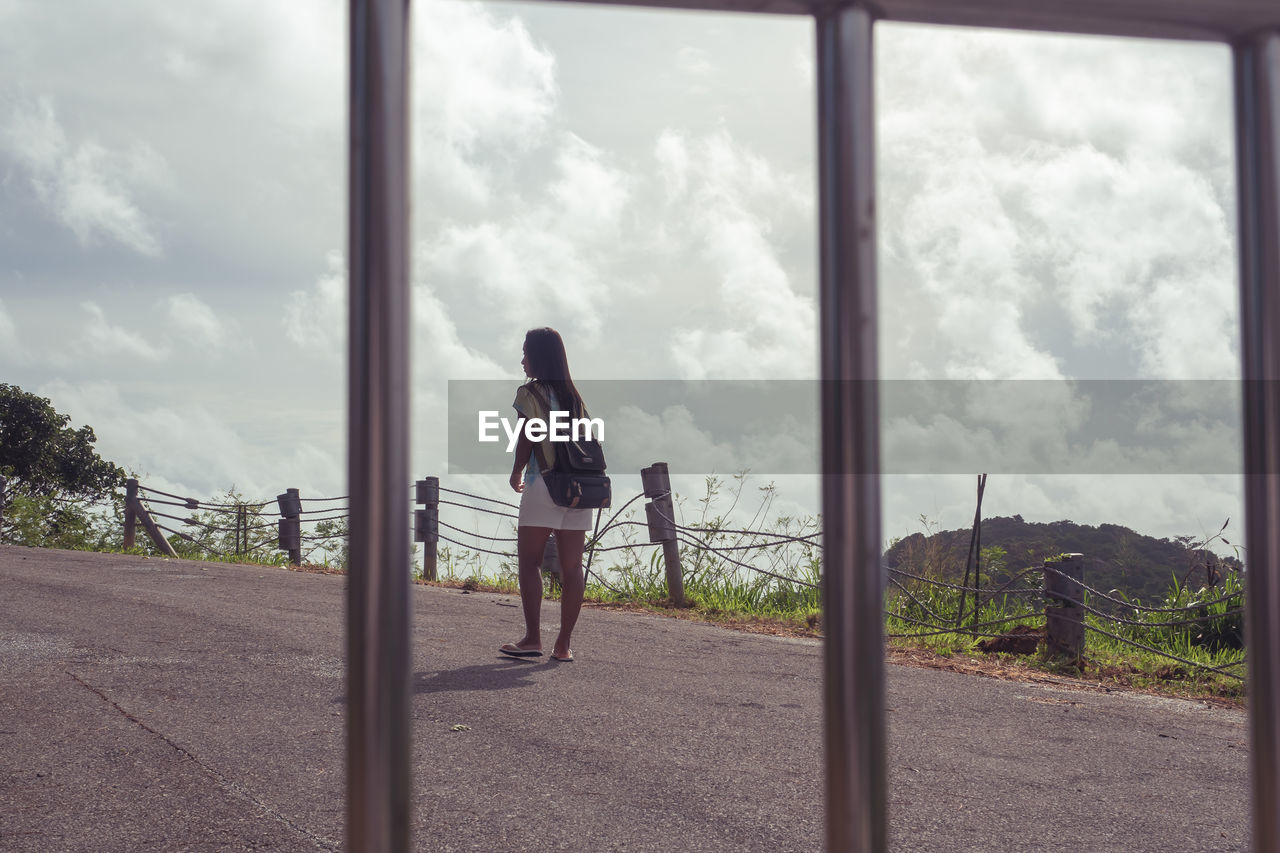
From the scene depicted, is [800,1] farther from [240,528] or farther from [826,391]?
[240,528]

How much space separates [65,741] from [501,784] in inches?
61.3

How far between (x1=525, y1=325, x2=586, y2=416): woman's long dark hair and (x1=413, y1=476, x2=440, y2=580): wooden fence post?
23.1 ft

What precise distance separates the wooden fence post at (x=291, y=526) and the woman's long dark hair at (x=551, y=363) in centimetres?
916

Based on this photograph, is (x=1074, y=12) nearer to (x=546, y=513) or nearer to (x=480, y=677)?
(x=480, y=677)

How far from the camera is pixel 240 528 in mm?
13984

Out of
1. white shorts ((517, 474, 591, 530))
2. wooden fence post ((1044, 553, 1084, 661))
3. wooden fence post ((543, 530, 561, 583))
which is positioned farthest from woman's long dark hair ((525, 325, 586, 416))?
wooden fence post ((543, 530, 561, 583))

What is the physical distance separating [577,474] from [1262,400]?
423 cm

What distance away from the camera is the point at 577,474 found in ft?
15.3

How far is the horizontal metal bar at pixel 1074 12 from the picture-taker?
0.48 metres

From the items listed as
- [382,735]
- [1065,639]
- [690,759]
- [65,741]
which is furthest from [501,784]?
[1065,639]

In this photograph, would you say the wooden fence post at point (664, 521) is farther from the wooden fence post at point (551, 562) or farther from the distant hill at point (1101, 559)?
the distant hill at point (1101, 559)

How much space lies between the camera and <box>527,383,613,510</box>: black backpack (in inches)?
182

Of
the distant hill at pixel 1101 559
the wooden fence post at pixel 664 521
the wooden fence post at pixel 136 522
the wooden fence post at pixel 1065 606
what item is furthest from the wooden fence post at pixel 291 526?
the wooden fence post at pixel 1065 606

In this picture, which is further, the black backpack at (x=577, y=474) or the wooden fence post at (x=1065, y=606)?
the wooden fence post at (x=1065, y=606)
